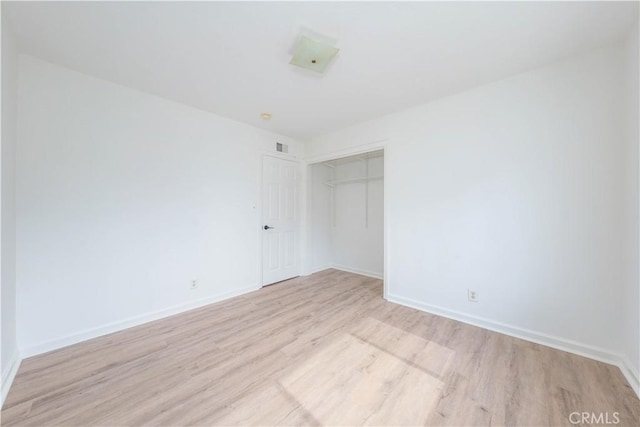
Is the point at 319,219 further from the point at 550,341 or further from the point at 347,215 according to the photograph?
the point at 550,341

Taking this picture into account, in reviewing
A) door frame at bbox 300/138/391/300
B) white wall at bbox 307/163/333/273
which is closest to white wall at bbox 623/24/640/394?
door frame at bbox 300/138/391/300

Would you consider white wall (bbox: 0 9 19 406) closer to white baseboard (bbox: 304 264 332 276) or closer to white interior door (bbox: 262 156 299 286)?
white interior door (bbox: 262 156 299 286)

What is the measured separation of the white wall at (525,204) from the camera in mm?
1823

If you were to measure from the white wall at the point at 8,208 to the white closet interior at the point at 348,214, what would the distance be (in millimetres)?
3325

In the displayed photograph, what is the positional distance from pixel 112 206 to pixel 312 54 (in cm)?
239

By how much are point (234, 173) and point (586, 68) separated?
3730 mm

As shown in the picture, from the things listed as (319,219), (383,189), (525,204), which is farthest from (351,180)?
(525,204)

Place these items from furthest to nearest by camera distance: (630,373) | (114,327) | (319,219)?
1. (319,219)
2. (114,327)
3. (630,373)

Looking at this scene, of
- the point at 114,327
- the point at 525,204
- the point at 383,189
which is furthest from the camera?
the point at 383,189

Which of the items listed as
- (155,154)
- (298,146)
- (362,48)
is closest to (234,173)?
(155,154)

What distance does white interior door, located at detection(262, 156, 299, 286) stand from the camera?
367cm

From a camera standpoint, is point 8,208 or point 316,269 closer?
point 8,208

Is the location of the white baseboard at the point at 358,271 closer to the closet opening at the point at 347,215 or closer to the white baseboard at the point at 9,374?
the closet opening at the point at 347,215

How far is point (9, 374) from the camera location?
5.31 feet
